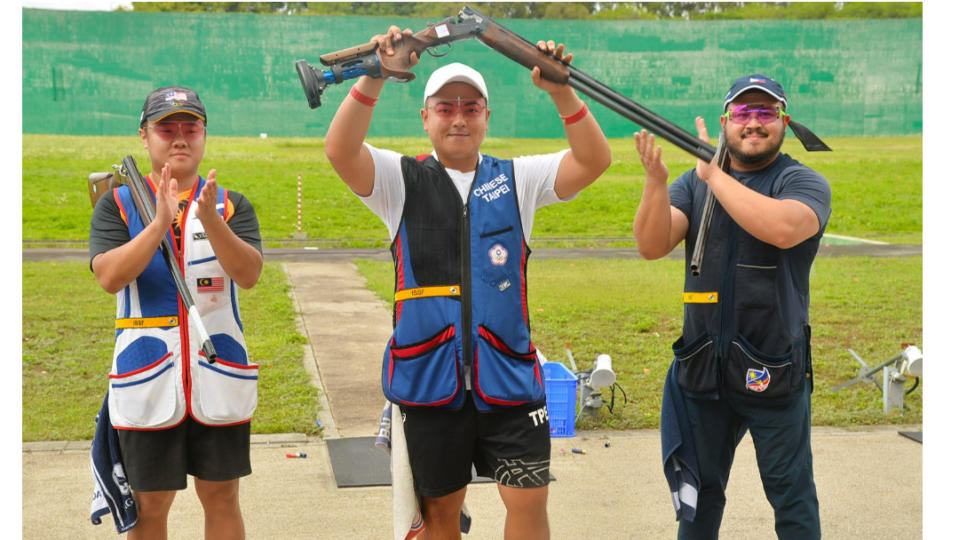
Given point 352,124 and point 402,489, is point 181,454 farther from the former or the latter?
point 352,124

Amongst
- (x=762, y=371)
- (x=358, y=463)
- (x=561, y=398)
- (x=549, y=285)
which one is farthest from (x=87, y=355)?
(x=762, y=371)

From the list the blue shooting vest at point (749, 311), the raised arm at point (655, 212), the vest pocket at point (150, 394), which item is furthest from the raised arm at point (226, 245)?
the blue shooting vest at point (749, 311)

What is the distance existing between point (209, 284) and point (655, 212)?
1.65m

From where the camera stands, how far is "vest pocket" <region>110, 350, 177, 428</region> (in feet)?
11.0

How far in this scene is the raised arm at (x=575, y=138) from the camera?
3.16m

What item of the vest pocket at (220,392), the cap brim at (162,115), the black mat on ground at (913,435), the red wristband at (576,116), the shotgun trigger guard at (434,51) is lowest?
the black mat on ground at (913,435)

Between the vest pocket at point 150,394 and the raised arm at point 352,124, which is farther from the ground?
the raised arm at point 352,124

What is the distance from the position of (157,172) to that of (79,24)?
695 inches

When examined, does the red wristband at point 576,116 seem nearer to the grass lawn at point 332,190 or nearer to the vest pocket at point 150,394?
the vest pocket at point 150,394

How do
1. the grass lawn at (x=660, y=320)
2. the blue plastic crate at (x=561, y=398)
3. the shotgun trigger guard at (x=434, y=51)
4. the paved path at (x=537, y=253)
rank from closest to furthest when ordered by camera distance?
the shotgun trigger guard at (x=434, y=51) < the blue plastic crate at (x=561, y=398) < the grass lawn at (x=660, y=320) < the paved path at (x=537, y=253)

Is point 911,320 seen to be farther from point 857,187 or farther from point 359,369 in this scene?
point 857,187

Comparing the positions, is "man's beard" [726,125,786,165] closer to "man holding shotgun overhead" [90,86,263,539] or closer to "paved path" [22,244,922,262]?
"man holding shotgun overhead" [90,86,263,539]

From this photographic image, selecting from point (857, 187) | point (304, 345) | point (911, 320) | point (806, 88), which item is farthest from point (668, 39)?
point (304, 345)

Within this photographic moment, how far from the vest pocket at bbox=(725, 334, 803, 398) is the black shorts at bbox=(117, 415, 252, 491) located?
6.14 feet
